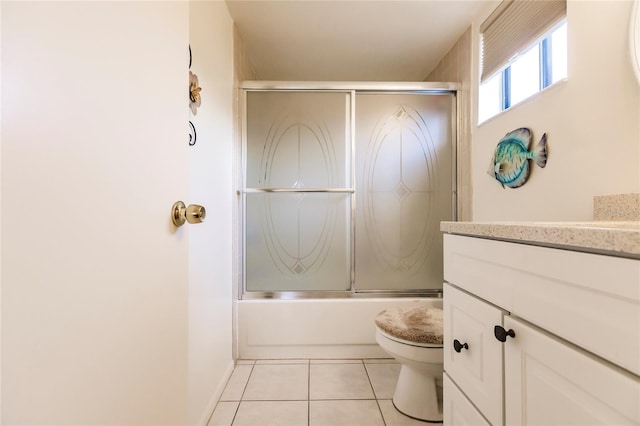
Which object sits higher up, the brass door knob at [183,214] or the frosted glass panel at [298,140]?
the frosted glass panel at [298,140]

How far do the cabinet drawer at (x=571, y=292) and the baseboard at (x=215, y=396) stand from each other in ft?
4.19

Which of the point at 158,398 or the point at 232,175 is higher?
the point at 232,175

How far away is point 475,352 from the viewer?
0.65 metres

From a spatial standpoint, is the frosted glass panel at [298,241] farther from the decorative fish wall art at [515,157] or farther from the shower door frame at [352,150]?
the decorative fish wall art at [515,157]

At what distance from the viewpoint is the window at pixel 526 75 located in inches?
45.9

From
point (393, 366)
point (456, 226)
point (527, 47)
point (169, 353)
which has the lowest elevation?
point (393, 366)

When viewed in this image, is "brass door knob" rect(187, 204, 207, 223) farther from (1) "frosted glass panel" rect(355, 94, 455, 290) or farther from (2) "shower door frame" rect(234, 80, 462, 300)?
(1) "frosted glass panel" rect(355, 94, 455, 290)

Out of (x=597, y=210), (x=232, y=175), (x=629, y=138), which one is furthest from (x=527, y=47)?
(x=232, y=175)

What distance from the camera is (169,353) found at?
1.85ft

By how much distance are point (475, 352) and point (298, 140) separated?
157 cm

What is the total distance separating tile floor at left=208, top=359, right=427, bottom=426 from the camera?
125 cm

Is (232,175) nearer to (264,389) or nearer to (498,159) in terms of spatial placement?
(264,389)

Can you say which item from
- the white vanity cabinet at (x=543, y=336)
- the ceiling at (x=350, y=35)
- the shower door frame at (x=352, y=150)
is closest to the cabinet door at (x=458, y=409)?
the white vanity cabinet at (x=543, y=336)

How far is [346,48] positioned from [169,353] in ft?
7.03
